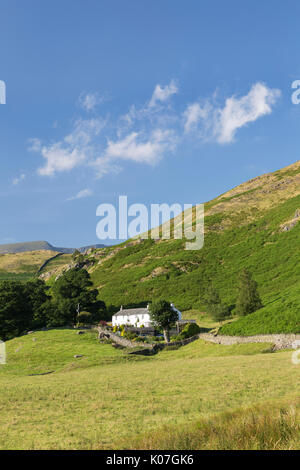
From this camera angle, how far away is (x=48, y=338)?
65.2m

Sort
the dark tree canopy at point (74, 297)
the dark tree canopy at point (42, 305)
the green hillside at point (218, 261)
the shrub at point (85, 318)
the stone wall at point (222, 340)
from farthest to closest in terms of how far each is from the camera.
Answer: the green hillside at point (218, 261) → the shrub at point (85, 318) → the dark tree canopy at point (74, 297) → the dark tree canopy at point (42, 305) → the stone wall at point (222, 340)

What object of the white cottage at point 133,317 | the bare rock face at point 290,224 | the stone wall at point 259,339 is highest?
the bare rock face at point 290,224

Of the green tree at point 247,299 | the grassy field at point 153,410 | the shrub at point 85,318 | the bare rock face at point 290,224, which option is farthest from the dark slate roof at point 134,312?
the bare rock face at point 290,224

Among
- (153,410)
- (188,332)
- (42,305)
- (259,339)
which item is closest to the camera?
(153,410)

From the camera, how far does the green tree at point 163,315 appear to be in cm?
7106

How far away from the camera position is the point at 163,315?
71.1m

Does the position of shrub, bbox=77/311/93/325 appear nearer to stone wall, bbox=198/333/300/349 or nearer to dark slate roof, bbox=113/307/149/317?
dark slate roof, bbox=113/307/149/317

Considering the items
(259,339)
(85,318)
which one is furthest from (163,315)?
(85,318)

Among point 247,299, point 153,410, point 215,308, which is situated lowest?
point 215,308

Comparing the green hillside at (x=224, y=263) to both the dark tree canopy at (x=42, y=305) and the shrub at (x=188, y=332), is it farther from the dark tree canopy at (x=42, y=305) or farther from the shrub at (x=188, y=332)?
the dark tree canopy at (x=42, y=305)

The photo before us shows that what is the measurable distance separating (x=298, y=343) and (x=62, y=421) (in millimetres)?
39867

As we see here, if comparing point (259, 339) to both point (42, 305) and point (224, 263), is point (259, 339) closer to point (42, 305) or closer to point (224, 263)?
point (42, 305)

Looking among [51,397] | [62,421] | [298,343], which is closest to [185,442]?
[62,421]

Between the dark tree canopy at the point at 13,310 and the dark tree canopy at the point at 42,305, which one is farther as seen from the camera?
the dark tree canopy at the point at 42,305
